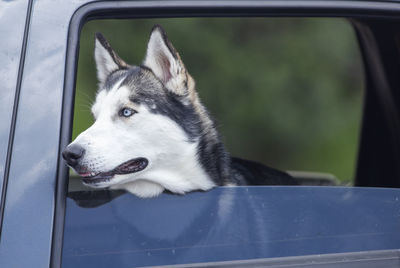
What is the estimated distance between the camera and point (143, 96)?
2096 mm

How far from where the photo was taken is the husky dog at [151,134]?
172cm

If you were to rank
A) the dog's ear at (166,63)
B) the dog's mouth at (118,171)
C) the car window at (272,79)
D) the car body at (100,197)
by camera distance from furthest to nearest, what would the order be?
the car window at (272,79) → the dog's ear at (166,63) → the dog's mouth at (118,171) → the car body at (100,197)

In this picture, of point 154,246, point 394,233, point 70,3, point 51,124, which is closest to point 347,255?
point 394,233

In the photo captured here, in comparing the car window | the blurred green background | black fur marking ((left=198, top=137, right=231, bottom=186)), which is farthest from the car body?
the blurred green background

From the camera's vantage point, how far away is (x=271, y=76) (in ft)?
23.8

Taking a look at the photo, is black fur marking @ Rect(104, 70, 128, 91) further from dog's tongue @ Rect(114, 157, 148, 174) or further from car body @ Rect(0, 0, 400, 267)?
car body @ Rect(0, 0, 400, 267)

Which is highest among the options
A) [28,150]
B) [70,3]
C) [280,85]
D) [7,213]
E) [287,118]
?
[70,3]

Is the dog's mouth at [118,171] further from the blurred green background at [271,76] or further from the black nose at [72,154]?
the blurred green background at [271,76]

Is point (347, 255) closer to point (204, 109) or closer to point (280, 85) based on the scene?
point (204, 109)

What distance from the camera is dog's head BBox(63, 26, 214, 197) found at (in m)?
1.71

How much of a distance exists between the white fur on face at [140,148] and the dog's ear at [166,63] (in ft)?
0.48

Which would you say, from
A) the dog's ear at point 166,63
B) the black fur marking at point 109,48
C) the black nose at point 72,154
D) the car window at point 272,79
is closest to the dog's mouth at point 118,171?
the black nose at point 72,154

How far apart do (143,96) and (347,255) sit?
988 mm

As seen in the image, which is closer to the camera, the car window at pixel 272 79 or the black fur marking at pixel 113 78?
the black fur marking at pixel 113 78
